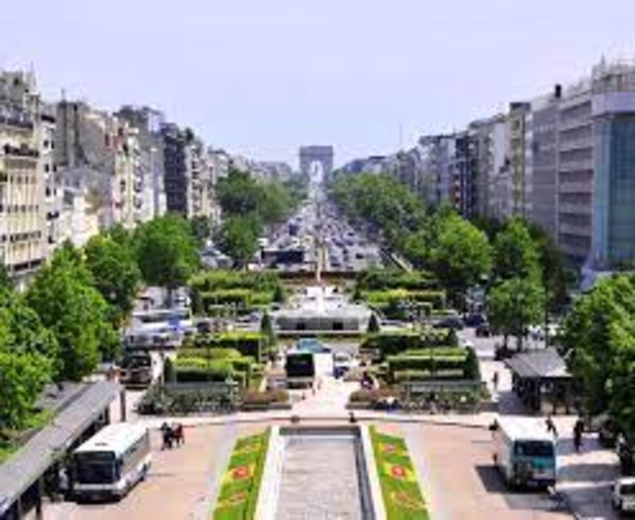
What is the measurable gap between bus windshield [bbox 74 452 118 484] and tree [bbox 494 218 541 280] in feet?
277

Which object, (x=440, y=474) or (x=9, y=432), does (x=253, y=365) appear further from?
(x=9, y=432)

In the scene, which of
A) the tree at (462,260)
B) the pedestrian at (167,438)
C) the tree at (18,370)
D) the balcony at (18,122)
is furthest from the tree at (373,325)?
the tree at (18,370)

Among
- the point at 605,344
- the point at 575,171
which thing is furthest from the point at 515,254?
the point at 605,344

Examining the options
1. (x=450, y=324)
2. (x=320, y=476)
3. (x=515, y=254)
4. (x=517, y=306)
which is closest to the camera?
(x=320, y=476)

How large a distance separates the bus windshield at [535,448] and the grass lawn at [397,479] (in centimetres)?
442

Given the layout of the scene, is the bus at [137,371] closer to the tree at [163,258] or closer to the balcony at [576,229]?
the tree at [163,258]

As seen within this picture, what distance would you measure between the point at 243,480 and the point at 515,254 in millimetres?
83436

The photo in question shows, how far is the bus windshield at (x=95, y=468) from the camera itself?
5688 centimetres

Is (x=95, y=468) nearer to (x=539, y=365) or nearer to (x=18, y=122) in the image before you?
(x=539, y=365)

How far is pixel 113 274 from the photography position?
118 metres

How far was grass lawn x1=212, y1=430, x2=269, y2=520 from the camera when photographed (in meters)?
53.9

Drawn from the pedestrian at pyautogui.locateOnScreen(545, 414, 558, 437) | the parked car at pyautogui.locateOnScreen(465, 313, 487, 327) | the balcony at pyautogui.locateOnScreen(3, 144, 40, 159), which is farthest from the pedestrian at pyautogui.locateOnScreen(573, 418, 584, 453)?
the balcony at pyautogui.locateOnScreen(3, 144, 40, 159)

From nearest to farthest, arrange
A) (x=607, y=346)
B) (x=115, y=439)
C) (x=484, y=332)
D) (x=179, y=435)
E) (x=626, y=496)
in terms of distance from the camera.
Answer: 1. (x=626, y=496)
2. (x=115, y=439)
3. (x=607, y=346)
4. (x=179, y=435)
5. (x=484, y=332)

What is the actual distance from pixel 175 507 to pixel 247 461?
8205mm
